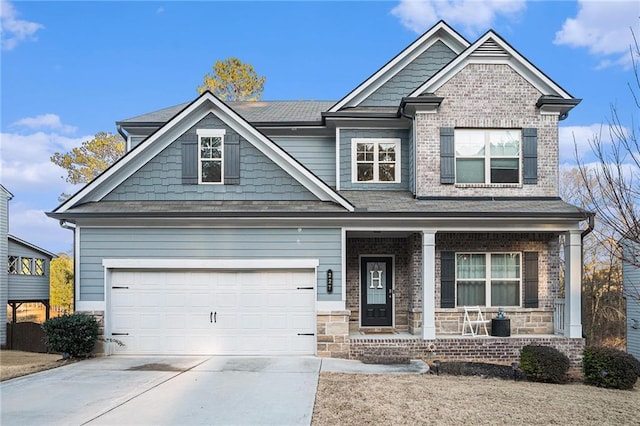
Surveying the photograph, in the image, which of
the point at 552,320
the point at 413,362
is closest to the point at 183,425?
the point at 413,362

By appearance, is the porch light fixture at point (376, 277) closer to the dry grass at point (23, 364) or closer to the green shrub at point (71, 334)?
the green shrub at point (71, 334)

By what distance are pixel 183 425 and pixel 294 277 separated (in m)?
5.83

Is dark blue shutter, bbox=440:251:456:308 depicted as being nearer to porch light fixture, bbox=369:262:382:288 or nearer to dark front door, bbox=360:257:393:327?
dark front door, bbox=360:257:393:327

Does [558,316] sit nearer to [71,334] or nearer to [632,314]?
[632,314]

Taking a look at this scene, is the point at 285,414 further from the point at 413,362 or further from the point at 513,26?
the point at 513,26

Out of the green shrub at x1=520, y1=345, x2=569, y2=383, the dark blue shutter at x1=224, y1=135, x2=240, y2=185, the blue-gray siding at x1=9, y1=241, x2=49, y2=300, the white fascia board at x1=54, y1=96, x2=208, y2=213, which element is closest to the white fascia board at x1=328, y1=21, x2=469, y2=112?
the dark blue shutter at x1=224, y1=135, x2=240, y2=185

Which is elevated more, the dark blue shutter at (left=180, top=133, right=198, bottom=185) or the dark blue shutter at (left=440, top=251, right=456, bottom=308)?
the dark blue shutter at (left=180, top=133, right=198, bottom=185)

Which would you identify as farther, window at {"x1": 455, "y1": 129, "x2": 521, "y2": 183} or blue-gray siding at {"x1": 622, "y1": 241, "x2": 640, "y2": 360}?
blue-gray siding at {"x1": 622, "y1": 241, "x2": 640, "y2": 360}

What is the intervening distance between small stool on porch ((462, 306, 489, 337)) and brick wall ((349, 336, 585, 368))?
1.94 ft

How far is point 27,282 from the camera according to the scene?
23.9m

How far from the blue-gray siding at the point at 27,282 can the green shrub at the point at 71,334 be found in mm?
13134

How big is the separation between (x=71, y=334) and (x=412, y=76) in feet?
35.9

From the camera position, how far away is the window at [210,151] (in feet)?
41.6

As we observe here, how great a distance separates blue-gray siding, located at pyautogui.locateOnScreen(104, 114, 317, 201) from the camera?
→ 12688 millimetres
